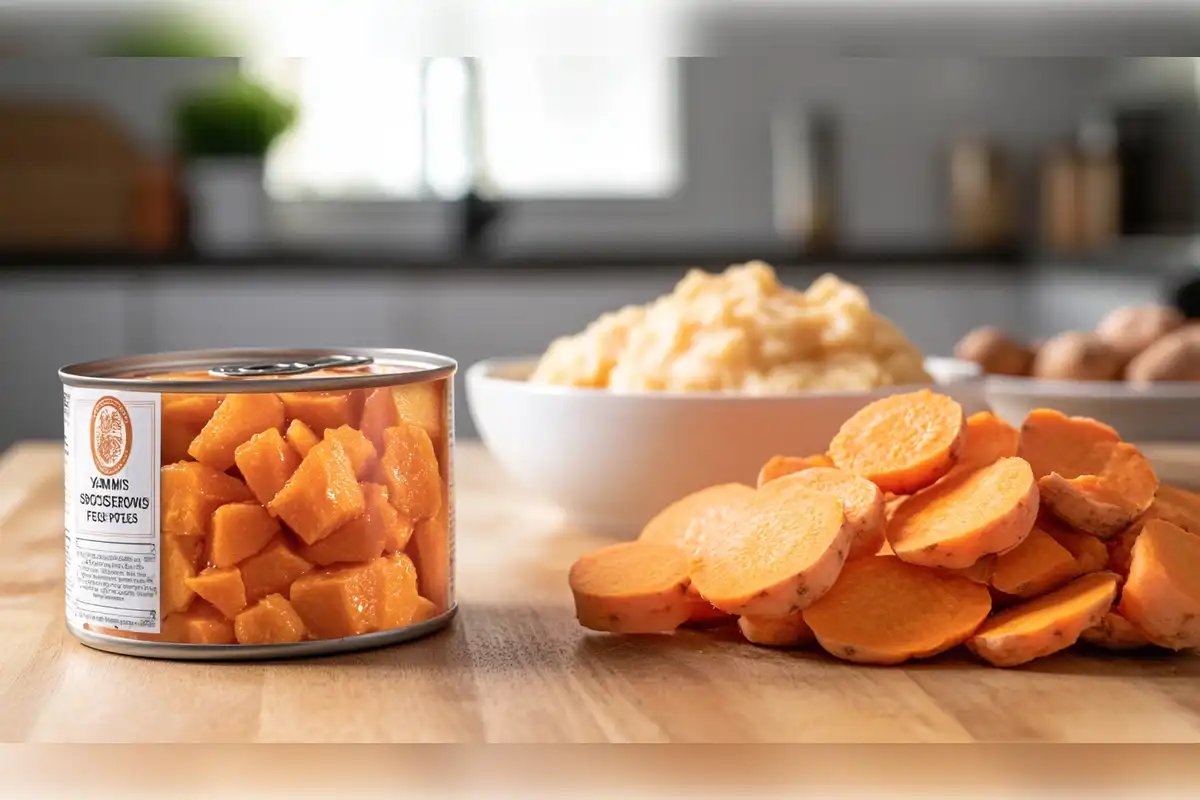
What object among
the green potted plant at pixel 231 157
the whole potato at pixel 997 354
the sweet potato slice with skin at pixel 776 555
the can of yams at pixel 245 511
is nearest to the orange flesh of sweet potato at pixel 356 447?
the can of yams at pixel 245 511

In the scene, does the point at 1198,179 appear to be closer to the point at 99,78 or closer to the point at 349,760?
the point at 99,78

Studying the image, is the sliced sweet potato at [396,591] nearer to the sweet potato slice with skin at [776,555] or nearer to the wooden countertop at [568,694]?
the wooden countertop at [568,694]

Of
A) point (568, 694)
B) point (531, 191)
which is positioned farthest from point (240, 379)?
point (531, 191)

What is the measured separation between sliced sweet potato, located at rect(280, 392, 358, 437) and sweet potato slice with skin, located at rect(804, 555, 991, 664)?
0.96ft

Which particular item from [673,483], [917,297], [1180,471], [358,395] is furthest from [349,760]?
[917,297]

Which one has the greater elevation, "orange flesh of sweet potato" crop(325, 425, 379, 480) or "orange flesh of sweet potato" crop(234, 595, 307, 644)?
"orange flesh of sweet potato" crop(325, 425, 379, 480)

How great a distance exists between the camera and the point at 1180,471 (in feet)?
4.70

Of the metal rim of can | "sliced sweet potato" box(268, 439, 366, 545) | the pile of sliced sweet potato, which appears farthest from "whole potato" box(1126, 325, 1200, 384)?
"sliced sweet potato" box(268, 439, 366, 545)

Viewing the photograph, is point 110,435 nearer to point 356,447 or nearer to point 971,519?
point 356,447

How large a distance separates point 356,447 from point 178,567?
0.40ft

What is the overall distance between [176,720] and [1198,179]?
3779 mm

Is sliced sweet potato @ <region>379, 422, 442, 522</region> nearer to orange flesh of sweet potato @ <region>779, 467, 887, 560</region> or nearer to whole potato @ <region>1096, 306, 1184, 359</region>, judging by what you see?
orange flesh of sweet potato @ <region>779, 467, 887, 560</region>

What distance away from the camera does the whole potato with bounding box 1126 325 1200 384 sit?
151 centimetres

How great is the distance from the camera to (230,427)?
791 millimetres
